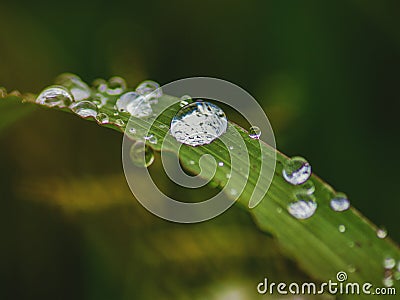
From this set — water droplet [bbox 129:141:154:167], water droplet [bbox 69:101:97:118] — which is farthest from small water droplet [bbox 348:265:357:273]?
water droplet [bbox 69:101:97:118]

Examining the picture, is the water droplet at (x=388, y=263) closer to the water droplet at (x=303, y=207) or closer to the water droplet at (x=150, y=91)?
the water droplet at (x=303, y=207)

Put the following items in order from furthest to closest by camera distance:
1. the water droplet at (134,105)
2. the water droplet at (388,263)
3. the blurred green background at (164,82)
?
the blurred green background at (164,82) → the water droplet at (134,105) → the water droplet at (388,263)

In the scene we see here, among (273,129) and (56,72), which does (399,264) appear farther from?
(56,72)

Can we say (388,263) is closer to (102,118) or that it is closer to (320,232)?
(320,232)

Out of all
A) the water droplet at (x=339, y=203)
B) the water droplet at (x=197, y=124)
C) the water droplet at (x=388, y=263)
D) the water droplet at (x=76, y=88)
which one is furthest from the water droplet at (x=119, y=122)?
the water droplet at (x=388, y=263)

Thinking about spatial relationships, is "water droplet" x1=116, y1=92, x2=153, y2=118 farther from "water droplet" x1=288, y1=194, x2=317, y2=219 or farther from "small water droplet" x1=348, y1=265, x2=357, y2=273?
"small water droplet" x1=348, y1=265, x2=357, y2=273

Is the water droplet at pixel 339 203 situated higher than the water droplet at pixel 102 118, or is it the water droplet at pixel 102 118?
the water droplet at pixel 102 118

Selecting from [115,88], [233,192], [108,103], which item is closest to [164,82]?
[115,88]

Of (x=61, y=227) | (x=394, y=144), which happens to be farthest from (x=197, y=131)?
(x=394, y=144)
